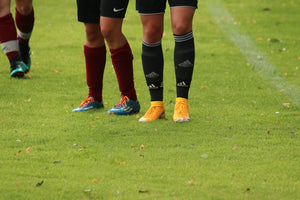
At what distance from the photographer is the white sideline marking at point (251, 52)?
7.55m

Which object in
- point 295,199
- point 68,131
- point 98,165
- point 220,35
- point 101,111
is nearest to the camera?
point 295,199

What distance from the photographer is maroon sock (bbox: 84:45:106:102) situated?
630 centimetres

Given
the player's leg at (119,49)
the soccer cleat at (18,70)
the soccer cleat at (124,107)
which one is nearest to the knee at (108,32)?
the player's leg at (119,49)

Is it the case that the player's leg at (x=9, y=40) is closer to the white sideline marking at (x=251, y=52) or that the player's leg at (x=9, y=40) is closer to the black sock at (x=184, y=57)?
the black sock at (x=184, y=57)

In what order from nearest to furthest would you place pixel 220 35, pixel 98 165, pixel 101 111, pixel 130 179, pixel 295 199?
pixel 295 199 → pixel 130 179 → pixel 98 165 → pixel 101 111 → pixel 220 35

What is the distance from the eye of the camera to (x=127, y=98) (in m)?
6.11

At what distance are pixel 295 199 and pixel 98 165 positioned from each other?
1.44 metres

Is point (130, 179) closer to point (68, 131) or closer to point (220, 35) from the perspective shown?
point (68, 131)

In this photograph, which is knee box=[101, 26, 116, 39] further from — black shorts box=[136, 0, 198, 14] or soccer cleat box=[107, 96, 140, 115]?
soccer cleat box=[107, 96, 140, 115]

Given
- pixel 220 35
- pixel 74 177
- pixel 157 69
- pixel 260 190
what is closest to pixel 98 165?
pixel 74 177

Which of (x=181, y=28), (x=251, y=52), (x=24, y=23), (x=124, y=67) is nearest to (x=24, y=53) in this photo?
(x=24, y=23)

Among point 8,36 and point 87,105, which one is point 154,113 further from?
point 8,36

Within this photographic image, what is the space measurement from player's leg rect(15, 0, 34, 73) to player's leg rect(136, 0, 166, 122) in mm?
2685

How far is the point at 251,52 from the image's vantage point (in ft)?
33.7
